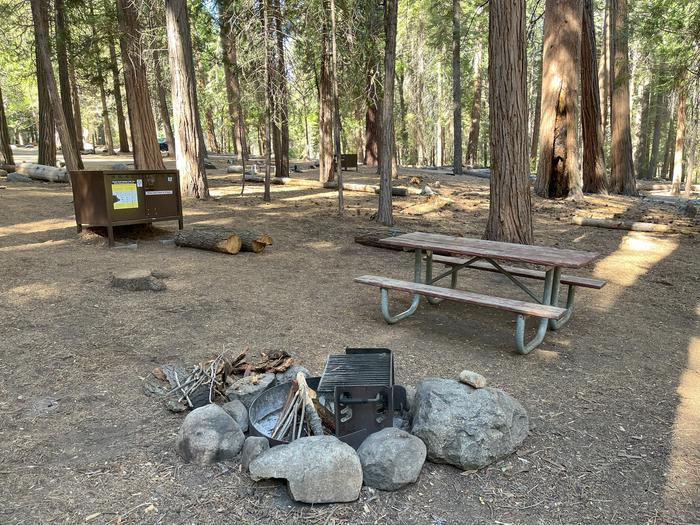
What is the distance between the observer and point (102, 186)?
7.53 metres

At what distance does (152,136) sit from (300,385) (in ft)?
38.9

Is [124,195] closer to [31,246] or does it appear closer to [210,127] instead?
[31,246]

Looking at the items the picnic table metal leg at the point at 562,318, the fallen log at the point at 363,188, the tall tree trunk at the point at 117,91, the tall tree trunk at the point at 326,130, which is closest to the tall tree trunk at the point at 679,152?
the fallen log at the point at 363,188

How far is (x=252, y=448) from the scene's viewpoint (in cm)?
274

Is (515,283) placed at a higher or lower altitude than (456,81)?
lower

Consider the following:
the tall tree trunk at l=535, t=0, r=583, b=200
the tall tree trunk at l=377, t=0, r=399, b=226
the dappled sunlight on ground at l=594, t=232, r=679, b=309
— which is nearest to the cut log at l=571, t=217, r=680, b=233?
the dappled sunlight on ground at l=594, t=232, r=679, b=309

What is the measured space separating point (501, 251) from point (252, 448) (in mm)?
3290

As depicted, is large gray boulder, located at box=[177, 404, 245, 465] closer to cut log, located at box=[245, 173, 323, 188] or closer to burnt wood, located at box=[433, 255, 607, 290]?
burnt wood, located at box=[433, 255, 607, 290]

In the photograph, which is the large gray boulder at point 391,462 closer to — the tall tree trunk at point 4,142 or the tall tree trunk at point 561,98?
the tall tree trunk at point 561,98

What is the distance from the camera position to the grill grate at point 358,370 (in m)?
3.04

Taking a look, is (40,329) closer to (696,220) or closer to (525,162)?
(525,162)

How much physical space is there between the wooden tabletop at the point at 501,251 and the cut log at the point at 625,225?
649 cm

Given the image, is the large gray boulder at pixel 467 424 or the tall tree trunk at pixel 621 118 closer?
the large gray boulder at pixel 467 424

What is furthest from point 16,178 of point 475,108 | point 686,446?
point 475,108
